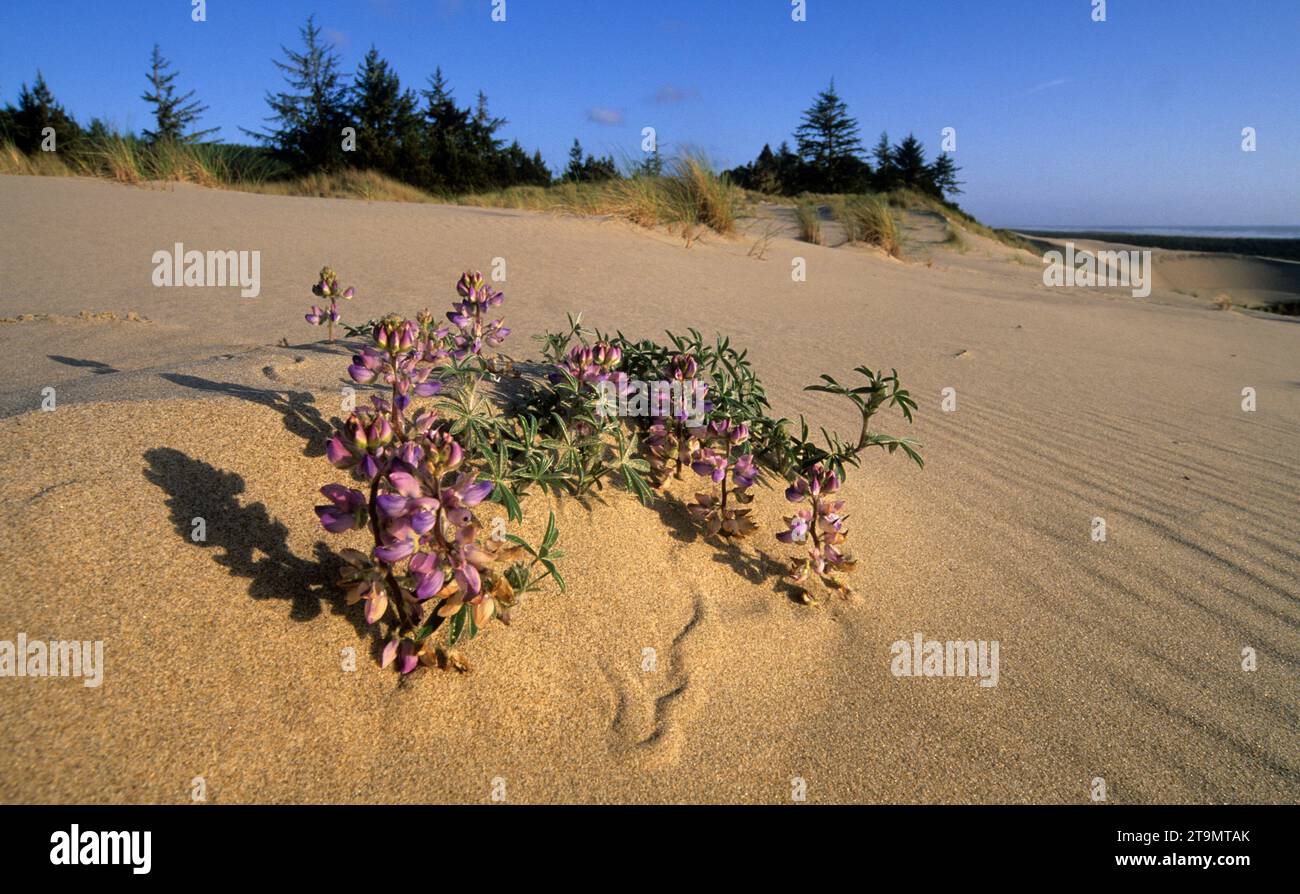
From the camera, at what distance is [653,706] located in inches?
64.5

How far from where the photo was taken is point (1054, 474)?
126 inches

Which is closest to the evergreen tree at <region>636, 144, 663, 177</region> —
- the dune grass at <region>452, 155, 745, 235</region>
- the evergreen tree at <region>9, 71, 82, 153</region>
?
the dune grass at <region>452, 155, 745, 235</region>

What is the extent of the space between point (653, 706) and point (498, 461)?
2.52ft

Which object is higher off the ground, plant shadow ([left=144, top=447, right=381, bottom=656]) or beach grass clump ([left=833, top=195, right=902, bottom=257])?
beach grass clump ([left=833, top=195, right=902, bottom=257])

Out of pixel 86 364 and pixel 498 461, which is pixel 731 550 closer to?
pixel 498 461

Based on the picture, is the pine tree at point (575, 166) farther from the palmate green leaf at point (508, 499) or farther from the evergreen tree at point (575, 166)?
the palmate green leaf at point (508, 499)

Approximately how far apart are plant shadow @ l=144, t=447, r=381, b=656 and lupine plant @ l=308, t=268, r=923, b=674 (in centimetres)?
9

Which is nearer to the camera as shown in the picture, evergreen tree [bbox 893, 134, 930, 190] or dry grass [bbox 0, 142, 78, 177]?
dry grass [bbox 0, 142, 78, 177]

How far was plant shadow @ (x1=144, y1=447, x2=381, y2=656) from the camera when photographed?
5.19ft

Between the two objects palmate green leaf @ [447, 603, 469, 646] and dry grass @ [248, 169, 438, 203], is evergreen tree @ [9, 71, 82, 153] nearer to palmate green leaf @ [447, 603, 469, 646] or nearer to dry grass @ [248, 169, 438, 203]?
dry grass @ [248, 169, 438, 203]

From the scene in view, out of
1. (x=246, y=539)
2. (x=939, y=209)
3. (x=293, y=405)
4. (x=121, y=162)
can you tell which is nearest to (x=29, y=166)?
(x=121, y=162)

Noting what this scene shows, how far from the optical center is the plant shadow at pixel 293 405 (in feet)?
6.57
